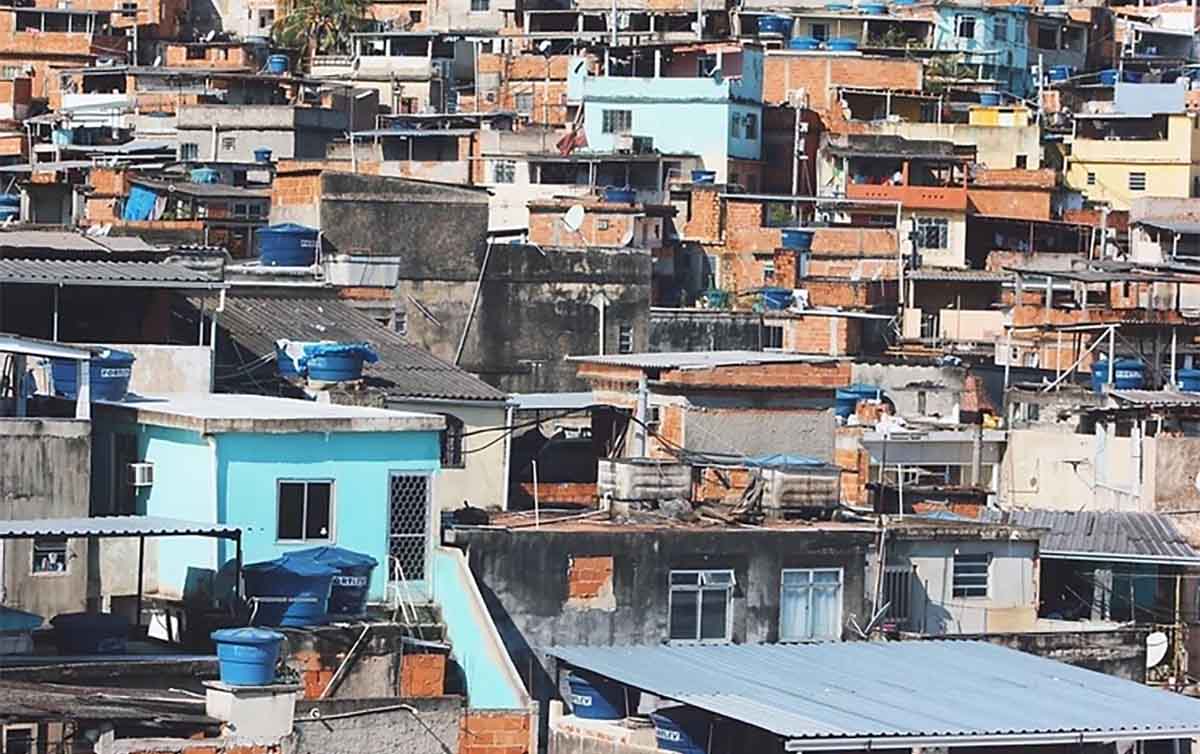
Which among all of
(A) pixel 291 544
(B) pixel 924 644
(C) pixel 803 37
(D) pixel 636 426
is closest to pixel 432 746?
(A) pixel 291 544

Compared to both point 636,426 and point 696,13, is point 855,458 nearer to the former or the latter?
point 636,426

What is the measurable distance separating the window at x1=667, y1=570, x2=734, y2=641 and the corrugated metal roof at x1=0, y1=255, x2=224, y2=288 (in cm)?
537

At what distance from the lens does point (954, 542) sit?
32.1 m

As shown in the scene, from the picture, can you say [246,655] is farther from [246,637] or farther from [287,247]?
[287,247]

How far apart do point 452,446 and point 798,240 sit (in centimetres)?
2494

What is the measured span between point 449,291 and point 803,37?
117 feet

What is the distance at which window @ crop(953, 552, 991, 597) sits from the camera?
106ft

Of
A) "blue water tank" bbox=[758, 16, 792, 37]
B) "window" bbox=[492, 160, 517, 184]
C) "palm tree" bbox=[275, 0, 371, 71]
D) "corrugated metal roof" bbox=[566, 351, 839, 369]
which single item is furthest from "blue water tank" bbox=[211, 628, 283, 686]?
"palm tree" bbox=[275, 0, 371, 71]

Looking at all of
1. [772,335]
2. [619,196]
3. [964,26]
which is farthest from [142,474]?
[964,26]

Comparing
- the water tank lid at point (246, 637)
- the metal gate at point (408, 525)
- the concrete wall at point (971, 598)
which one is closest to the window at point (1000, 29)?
the concrete wall at point (971, 598)

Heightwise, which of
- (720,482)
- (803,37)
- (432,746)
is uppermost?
(803,37)

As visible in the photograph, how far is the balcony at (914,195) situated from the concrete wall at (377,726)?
3893 centimetres

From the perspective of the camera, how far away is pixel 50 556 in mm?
27297

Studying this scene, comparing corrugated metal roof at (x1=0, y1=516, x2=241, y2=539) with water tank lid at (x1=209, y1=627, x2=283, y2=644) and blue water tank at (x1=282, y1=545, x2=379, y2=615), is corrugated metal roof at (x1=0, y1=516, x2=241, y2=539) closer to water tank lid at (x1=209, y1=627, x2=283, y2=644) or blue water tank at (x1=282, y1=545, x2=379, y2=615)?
blue water tank at (x1=282, y1=545, x2=379, y2=615)
